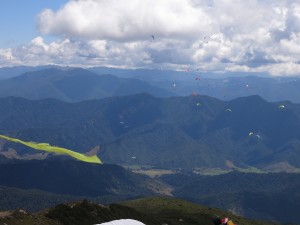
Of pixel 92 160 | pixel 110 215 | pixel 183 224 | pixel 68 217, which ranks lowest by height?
pixel 183 224

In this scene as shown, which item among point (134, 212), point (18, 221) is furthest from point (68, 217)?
point (134, 212)

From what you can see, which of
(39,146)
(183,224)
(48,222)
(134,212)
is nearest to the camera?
(39,146)

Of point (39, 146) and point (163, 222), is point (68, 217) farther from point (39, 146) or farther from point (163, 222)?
point (39, 146)

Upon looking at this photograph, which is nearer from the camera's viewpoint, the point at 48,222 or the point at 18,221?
the point at 18,221

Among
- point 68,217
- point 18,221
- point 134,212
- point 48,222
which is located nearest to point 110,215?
point 134,212

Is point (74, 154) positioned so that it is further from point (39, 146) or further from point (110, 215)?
point (110, 215)

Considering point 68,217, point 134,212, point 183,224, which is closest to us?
point 68,217

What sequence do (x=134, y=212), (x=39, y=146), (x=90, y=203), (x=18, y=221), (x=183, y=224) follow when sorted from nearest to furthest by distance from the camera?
(x=39, y=146) → (x=18, y=221) → (x=90, y=203) → (x=134, y=212) → (x=183, y=224)

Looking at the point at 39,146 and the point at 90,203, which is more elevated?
the point at 39,146

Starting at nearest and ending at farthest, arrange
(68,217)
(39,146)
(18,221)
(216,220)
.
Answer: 1. (39,146)
2. (216,220)
3. (18,221)
4. (68,217)
